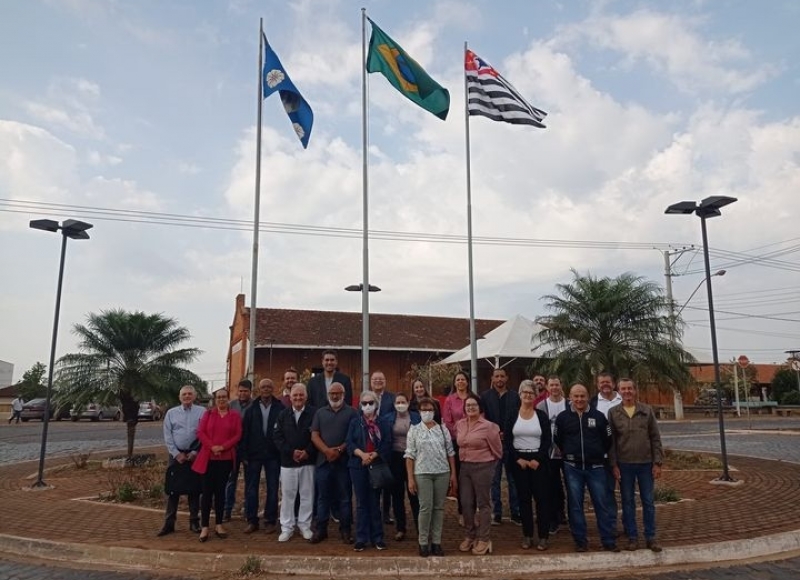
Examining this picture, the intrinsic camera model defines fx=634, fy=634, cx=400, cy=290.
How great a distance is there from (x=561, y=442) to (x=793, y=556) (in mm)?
2782

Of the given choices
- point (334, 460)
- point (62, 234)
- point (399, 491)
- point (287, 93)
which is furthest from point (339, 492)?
point (287, 93)

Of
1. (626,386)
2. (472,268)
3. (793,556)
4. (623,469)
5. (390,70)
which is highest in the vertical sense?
(390,70)

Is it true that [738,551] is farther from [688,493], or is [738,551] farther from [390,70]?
[390,70]

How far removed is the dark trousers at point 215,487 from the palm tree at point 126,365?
8.44 metres

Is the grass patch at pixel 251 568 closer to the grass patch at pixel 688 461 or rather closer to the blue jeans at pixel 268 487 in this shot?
the blue jeans at pixel 268 487

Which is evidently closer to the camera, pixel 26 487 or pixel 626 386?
pixel 626 386

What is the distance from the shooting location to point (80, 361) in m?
15.2

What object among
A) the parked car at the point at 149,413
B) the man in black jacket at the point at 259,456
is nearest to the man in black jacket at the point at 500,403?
the man in black jacket at the point at 259,456

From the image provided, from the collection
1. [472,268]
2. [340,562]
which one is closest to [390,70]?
[472,268]

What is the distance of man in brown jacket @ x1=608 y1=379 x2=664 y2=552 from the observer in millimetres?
6637

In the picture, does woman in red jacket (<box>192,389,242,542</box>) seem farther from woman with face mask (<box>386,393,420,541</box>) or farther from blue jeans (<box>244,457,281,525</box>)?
woman with face mask (<box>386,393,420,541</box>)

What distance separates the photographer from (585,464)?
664cm

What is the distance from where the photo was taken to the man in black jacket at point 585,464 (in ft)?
21.7

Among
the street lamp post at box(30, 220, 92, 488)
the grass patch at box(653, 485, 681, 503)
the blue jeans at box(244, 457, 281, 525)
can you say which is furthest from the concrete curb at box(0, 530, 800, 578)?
the street lamp post at box(30, 220, 92, 488)
